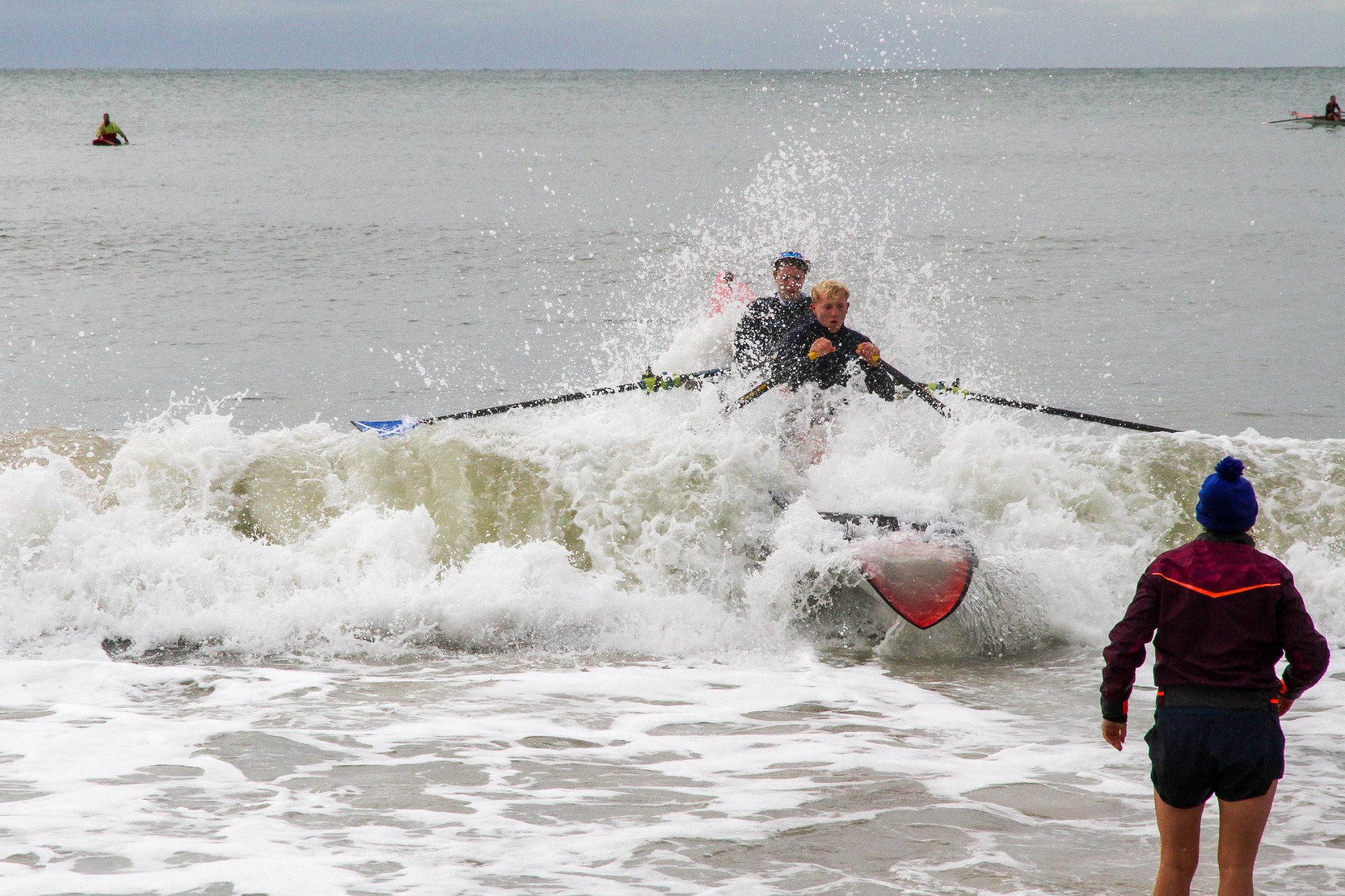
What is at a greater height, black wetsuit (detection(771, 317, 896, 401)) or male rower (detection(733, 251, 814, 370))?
male rower (detection(733, 251, 814, 370))

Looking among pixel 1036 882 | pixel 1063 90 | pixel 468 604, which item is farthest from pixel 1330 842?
pixel 1063 90

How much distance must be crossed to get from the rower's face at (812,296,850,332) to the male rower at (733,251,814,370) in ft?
1.60

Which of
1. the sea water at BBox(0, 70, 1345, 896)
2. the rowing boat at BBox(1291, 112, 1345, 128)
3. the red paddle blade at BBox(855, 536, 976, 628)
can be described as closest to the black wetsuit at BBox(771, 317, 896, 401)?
the sea water at BBox(0, 70, 1345, 896)

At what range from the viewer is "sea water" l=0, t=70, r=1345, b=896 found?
3.98 metres

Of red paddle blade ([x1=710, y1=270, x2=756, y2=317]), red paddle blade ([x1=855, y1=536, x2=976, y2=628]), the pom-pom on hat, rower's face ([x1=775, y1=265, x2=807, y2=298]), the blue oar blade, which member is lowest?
red paddle blade ([x1=855, y1=536, x2=976, y2=628])

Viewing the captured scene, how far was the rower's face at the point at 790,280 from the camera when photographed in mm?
8164

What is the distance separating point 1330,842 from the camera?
3922 millimetres

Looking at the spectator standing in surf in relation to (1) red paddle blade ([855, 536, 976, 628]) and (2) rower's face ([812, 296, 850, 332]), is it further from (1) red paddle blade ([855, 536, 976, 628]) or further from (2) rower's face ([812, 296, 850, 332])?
(2) rower's face ([812, 296, 850, 332])

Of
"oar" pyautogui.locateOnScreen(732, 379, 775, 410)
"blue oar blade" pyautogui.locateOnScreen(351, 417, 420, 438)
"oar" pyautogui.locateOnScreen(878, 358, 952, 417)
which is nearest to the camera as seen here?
"oar" pyautogui.locateOnScreen(878, 358, 952, 417)

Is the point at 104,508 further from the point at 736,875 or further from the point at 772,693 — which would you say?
the point at 736,875

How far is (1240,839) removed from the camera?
9.70ft

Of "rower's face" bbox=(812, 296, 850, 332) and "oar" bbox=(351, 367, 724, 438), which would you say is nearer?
"rower's face" bbox=(812, 296, 850, 332)

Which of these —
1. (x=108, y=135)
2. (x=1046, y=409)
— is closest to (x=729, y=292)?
(x=1046, y=409)

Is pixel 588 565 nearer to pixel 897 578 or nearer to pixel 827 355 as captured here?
pixel 827 355
